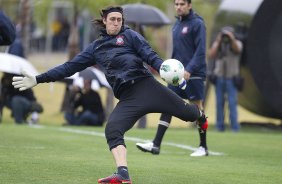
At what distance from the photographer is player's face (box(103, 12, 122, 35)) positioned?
408 inches

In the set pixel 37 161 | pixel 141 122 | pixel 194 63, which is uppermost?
pixel 194 63

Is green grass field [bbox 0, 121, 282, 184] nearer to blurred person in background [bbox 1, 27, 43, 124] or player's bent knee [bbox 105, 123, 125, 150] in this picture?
player's bent knee [bbox 105, 123, 125, 150]

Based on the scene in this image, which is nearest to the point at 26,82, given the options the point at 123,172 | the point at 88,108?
the point at 123,172

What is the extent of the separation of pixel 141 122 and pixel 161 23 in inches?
92.1

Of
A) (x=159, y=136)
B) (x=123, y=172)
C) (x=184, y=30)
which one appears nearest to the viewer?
(x=123, y=172)

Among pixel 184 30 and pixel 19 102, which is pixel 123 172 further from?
pixel 19 102

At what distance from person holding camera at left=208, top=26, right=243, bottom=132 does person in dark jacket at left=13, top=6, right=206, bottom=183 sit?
418 inches

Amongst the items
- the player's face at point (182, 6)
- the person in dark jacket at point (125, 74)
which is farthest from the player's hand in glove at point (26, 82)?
the player's face at point (182, 6)

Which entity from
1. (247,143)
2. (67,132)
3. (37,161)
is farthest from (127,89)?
(67,132)

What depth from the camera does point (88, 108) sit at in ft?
71.1

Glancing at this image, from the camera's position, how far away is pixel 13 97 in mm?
21719

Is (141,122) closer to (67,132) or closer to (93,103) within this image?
(93,103)

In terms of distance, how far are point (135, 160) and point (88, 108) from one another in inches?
366

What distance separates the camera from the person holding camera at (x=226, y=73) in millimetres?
21125
